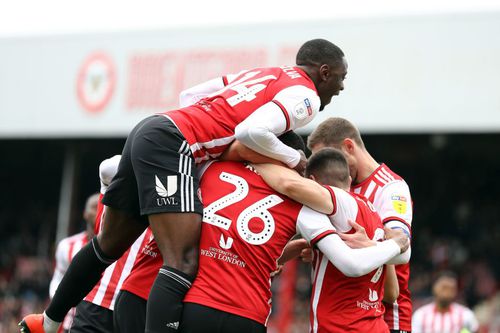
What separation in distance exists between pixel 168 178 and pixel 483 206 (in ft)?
49.2

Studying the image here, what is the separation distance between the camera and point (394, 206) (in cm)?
520

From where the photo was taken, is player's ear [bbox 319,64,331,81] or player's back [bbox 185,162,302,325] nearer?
player's back [bbox 185,162,302,325]

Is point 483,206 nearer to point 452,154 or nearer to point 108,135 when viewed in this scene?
point 452,154

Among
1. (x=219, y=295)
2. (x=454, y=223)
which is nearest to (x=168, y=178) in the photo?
(x=219, y=295)

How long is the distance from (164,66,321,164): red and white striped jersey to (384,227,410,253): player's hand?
2.35ft

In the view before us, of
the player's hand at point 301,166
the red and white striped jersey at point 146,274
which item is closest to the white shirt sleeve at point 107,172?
the red and white striped jersey at point 146,274

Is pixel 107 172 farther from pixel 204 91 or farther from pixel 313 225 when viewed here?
pixel 313 225

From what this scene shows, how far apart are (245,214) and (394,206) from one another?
3.66 ft

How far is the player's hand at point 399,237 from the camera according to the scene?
4754 millimetres

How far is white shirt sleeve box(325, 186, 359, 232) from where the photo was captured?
4547 millimetres

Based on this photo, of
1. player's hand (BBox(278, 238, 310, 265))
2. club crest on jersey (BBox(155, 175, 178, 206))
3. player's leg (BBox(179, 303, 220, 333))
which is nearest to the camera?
player's leg (BBox(179, 303, 220, 333))

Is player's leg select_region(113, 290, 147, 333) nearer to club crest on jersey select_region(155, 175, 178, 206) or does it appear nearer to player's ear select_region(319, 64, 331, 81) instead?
club crest on jersey select_region(155, 175, 178, 206)

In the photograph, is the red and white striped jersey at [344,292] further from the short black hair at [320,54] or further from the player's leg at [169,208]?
the short black hair at [320,54]

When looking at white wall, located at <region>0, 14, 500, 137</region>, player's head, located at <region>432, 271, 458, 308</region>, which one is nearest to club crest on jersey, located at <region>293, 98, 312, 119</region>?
player's head, located at <region>432, 271, 458, 308</region>
